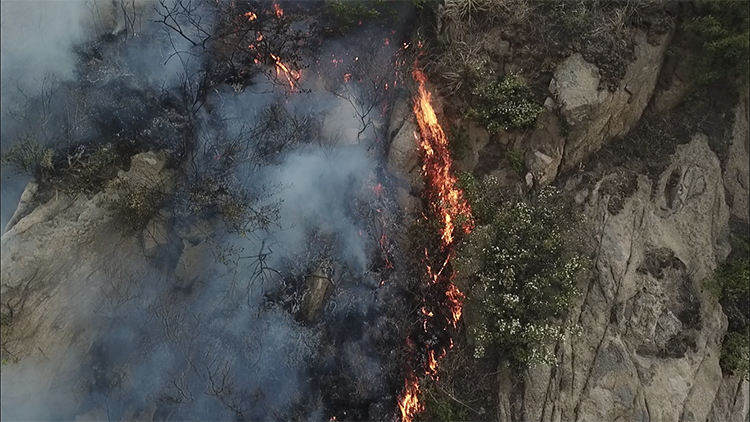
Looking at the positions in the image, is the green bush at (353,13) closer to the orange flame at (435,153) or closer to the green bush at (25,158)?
the orange flame at (435,153)

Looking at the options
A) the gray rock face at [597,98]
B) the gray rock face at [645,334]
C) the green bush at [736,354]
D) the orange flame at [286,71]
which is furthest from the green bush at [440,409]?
the orange flame at [286,71]

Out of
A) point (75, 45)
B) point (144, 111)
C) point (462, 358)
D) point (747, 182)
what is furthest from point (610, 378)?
point (75, 45)

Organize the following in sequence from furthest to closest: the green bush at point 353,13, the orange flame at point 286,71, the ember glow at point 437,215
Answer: the orange flame at point 286,71
the green bush at point 353,13
the ember glow at point 437,215

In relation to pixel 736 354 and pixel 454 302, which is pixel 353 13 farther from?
pixel 736 354

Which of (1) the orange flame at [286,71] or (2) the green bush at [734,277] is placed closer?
(2) the green bush at [734,277]

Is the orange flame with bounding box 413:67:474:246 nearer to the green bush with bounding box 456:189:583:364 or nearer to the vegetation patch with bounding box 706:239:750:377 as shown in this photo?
the green bush with bounding box 456:189:583:364

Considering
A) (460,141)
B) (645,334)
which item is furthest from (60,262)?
(645,334)

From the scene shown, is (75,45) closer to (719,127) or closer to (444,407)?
(444,407)
